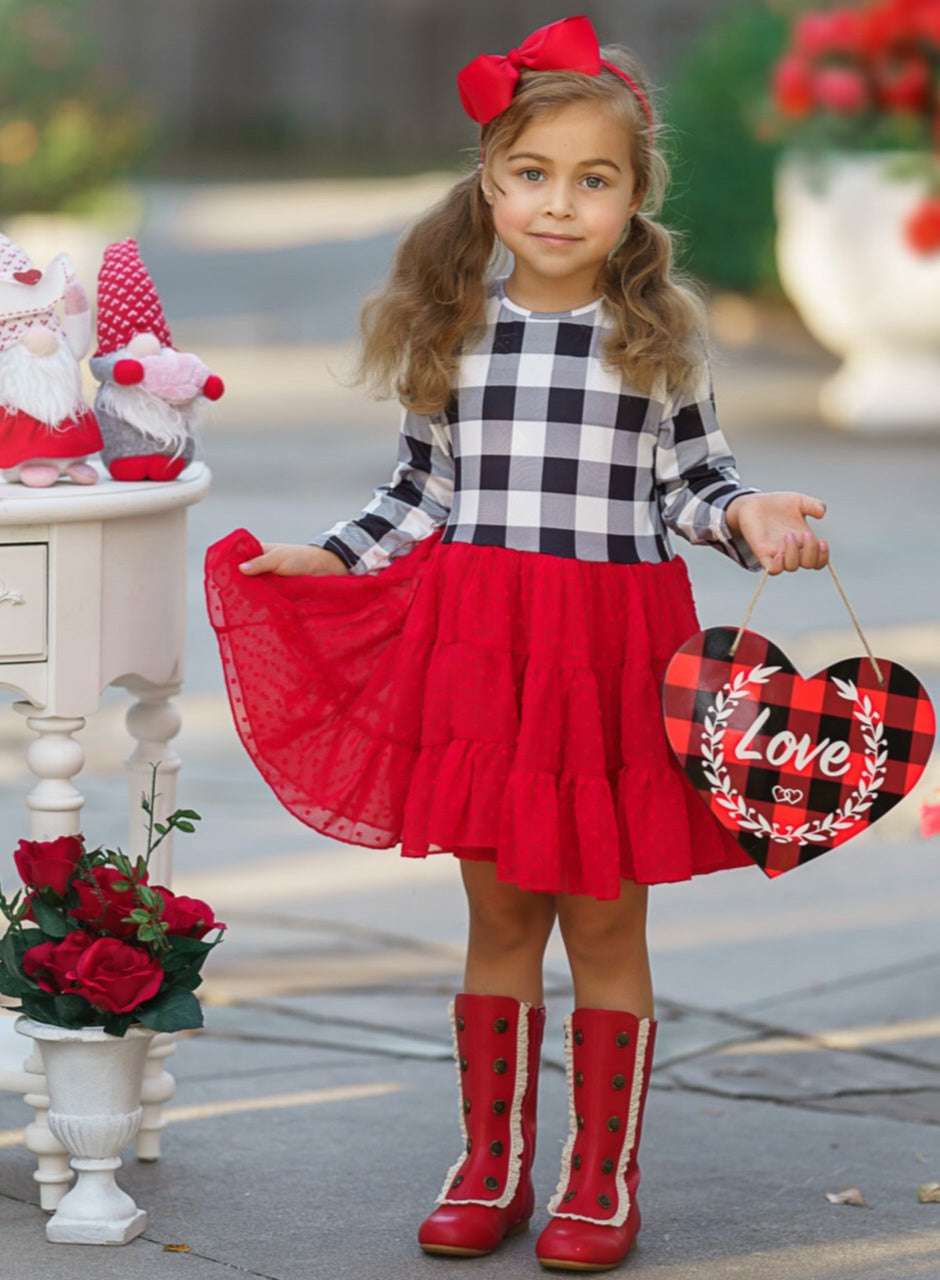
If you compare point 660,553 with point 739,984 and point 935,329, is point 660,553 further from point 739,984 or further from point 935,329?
point 935,329

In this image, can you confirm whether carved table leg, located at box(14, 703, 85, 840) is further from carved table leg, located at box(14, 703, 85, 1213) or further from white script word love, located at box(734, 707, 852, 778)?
white script word love, located at box(734, 707, 852, 778)

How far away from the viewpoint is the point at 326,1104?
3.20 meters

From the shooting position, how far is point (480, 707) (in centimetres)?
261

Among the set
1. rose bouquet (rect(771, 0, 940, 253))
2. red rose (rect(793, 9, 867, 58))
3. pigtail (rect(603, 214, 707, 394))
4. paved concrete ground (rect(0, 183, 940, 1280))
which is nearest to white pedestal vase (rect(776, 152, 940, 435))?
rose bouquet (rect(771, 0, 940, 253))

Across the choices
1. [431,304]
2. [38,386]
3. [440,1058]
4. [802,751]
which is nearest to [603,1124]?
[802,751]

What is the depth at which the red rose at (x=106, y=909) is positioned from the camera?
105 inches

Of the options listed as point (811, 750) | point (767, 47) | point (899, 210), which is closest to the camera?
point (811, 750)

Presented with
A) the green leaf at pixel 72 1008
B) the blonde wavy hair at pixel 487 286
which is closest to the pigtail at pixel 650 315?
the blonde wavy hair at pixel 487 286

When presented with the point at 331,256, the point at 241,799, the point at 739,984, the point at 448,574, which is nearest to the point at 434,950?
the point at 739,984

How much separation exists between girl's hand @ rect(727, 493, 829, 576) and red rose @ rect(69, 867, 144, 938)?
2.87ft

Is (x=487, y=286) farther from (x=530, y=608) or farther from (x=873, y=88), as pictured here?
(x=873, y=88)

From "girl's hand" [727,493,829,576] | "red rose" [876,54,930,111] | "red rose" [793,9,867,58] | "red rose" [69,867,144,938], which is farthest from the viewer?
"red rose" [876,54,930,111]

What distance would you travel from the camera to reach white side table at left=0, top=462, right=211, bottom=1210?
2.67 m

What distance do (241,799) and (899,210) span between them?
548cm
